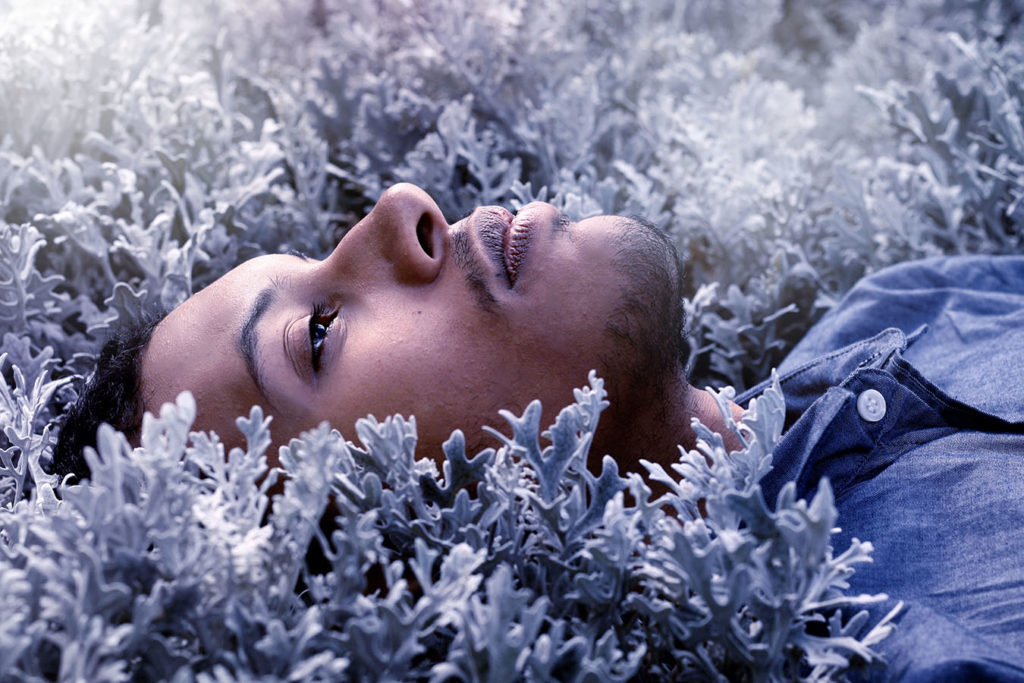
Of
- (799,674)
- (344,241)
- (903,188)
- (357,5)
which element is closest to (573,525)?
(799,674)

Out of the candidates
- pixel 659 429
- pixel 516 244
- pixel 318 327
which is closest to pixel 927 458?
pixel 659 429

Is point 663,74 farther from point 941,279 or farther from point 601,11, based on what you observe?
point 941,279

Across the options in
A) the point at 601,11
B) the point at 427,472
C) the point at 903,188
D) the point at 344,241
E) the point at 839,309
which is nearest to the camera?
the point at 427,472

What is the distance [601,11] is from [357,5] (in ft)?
4.37

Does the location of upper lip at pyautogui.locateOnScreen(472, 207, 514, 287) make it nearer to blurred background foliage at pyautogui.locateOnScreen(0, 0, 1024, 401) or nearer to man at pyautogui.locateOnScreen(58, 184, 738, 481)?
man at pyautogui.locateOnScreen(58, 184, 738, 481)

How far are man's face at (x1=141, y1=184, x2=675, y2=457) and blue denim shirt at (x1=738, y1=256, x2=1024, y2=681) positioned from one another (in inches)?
22.0

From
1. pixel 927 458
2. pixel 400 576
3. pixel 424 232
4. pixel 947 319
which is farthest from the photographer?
pixel 947 319

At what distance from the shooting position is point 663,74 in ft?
13.1

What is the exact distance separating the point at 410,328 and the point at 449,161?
1.40 meters

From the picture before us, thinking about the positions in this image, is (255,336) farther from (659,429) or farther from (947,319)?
(947,319)

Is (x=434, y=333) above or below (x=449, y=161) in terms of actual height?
below

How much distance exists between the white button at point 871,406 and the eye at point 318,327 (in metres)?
1.24

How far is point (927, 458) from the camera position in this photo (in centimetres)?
190

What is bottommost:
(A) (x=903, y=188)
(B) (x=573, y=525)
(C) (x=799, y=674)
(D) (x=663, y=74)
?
(C) (x=799, y=674)
